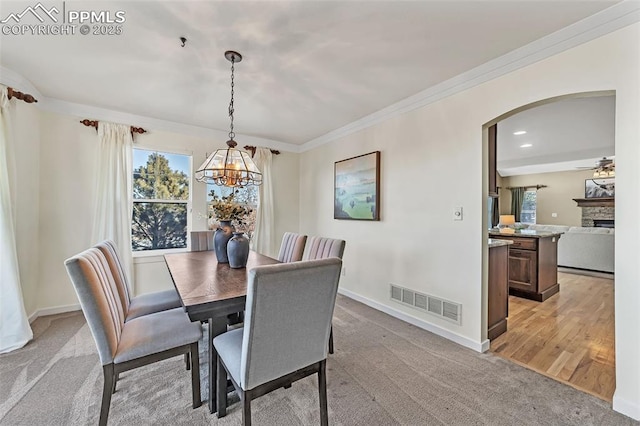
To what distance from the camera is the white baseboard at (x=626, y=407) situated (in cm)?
158

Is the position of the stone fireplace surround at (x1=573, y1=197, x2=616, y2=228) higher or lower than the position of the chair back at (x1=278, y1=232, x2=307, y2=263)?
higher

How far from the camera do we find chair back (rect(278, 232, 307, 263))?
8.97ft

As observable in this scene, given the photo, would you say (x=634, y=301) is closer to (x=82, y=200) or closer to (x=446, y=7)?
(x=446, y=7)

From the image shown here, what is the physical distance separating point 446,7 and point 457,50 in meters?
0.54

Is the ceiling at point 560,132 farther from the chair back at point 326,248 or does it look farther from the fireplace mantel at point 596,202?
the chair back at point 326,248

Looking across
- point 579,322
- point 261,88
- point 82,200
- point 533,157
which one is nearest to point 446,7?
point 261,88

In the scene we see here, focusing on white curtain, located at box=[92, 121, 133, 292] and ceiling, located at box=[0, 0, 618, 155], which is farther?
white curtain, located at box=[92, 121, 133, 292]

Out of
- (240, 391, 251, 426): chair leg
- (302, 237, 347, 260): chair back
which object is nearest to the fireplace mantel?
(302, 237, 347, 260): chair back

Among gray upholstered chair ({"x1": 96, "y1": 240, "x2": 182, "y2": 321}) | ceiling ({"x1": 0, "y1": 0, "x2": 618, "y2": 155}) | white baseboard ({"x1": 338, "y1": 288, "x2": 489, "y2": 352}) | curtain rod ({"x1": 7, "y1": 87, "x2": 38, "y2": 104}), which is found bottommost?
white baseboard ({"x1": 338, "y1": 288, "x2": 489, "y2": 352})

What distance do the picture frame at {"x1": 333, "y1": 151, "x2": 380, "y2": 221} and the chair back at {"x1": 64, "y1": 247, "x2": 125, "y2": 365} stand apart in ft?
9.03

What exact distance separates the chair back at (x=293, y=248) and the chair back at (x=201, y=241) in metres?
1.05

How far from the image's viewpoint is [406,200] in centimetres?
306

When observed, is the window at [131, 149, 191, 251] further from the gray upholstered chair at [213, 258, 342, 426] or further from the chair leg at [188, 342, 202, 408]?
the gray upholstered chair at [213, 258, 342, 426]

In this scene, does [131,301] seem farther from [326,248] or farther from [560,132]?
[560,132]
